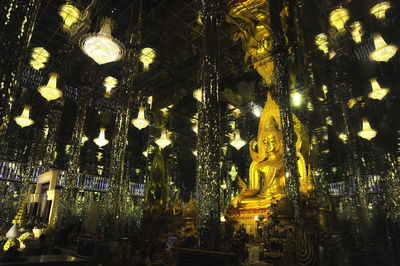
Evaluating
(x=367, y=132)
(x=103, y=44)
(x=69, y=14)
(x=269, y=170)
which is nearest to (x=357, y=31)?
(x=367, y=132)

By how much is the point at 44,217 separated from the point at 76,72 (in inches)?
234

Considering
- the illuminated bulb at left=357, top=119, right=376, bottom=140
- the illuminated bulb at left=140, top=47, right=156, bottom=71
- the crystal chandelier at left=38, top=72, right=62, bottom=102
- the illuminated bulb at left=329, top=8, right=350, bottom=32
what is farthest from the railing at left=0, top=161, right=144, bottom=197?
the illuminated bulb at left=329, top=8, right=350, bottom=32

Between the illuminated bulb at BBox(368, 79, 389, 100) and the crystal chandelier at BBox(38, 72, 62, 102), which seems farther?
the illuminated bulb at BBox(368, 79, 389, 100)

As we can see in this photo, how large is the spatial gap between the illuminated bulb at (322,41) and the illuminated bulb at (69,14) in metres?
7.22

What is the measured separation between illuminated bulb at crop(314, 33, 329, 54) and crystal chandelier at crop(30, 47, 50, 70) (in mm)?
9149

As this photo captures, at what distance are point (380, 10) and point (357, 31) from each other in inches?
29.6

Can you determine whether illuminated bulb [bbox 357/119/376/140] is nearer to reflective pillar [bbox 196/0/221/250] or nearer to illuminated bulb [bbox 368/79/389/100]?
illuminated bulb [bbox 368/79/389/100]

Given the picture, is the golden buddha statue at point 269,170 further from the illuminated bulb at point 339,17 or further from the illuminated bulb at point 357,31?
the illuminated bulb at point 357,31

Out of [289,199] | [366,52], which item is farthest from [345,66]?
[289,199]

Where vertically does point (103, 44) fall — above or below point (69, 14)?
below

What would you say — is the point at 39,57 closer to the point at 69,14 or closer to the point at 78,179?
the point at 69,14

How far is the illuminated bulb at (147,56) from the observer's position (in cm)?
824

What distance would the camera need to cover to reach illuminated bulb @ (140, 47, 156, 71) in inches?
324

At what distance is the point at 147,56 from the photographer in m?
8.54
